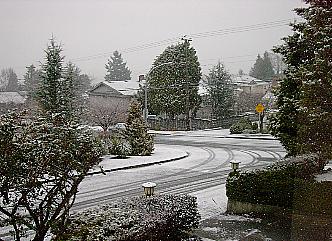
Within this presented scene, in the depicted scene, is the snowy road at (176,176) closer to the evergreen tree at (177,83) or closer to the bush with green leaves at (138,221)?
the bush with green leaves at (138,221)

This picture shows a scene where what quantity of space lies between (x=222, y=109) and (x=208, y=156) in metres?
16.6


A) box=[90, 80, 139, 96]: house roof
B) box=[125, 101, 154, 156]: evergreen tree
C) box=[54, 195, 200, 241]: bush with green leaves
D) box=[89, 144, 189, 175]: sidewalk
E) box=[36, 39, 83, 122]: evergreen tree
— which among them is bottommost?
box=[89, 144, 189, 175]: sidewalk

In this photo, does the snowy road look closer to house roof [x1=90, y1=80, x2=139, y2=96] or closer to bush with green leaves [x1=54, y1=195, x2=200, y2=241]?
bush with green leaves [x1=54, y1=195, x2=200, y2=241]

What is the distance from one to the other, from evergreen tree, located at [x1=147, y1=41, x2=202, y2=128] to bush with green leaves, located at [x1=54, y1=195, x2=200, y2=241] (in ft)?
82.5

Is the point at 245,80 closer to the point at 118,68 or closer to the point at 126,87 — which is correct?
the point at 126,87

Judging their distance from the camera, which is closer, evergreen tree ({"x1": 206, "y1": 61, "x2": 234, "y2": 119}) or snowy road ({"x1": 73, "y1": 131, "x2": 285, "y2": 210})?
snowy road ({"x1": 73, "y1": 131, "x2": 285, "y2": 210})

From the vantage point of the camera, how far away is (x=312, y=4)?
6.30m

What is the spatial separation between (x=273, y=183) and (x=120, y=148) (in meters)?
9.88

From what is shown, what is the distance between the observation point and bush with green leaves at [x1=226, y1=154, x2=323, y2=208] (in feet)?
21.4

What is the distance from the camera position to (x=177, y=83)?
3055cm

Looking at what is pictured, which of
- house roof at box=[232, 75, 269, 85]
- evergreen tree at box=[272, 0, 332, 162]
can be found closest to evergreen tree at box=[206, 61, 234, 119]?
house roof at box=[232, 75, 269, 85]

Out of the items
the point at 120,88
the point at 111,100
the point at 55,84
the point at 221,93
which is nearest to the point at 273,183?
the point at 55,84

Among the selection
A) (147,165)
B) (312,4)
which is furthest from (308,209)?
(147,165)

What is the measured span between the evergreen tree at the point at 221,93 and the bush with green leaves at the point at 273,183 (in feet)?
82.4
